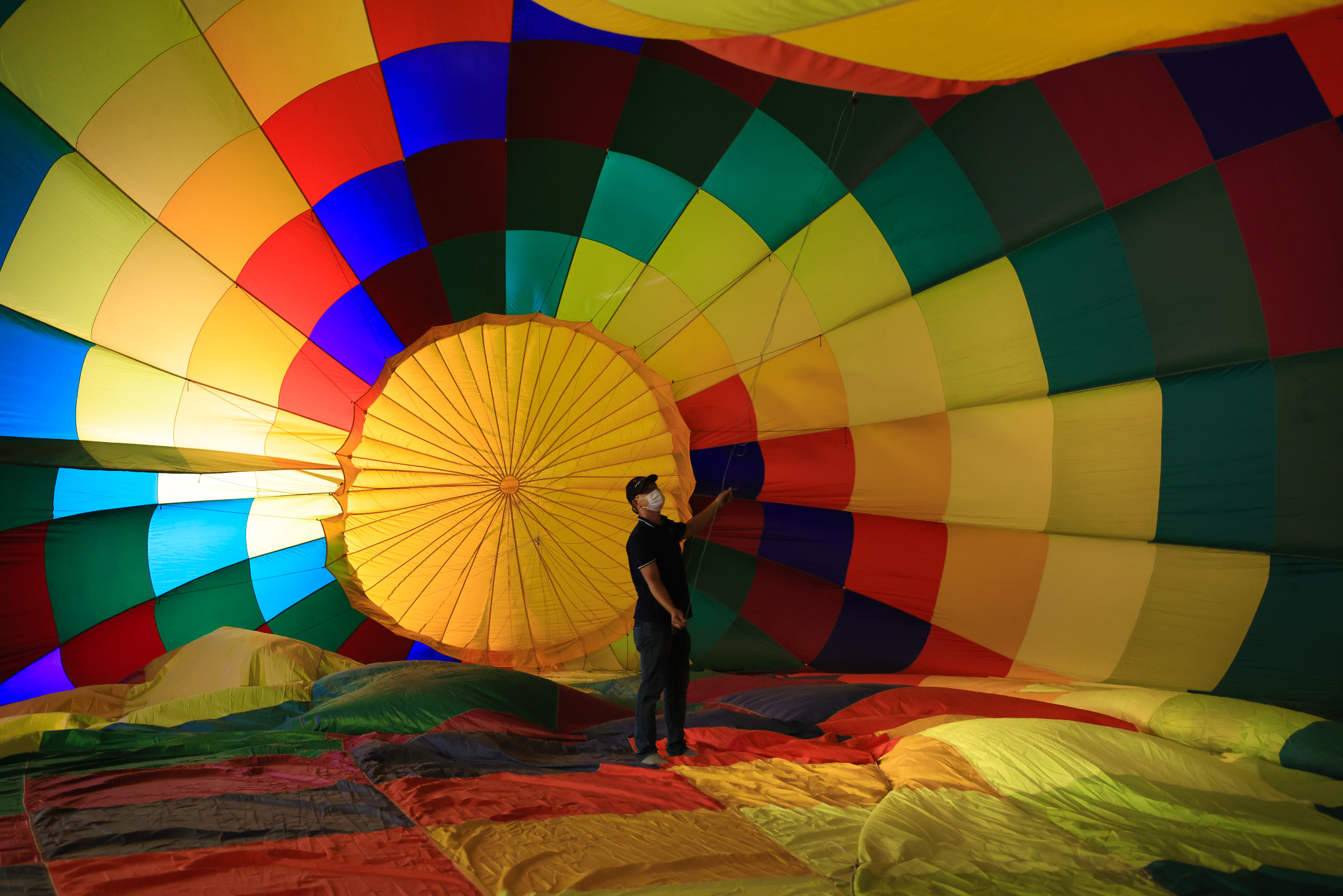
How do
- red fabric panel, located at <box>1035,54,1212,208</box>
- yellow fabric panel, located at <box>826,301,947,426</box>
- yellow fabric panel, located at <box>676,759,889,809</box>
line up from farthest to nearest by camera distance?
yellow fabric panel, located at <box>826,301,947,426</box>, red fabric panel, located at <box>1035,54,1212,208</box>, yellow fabric panel, located at <box>676,759,889,809</box>

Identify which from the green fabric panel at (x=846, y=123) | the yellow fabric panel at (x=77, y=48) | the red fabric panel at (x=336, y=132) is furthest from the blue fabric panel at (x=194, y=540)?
the green fabric panel at (x=846, y=123)

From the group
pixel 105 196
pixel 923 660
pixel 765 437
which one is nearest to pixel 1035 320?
pixel 765 437

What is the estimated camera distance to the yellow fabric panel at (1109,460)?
3.54 metres

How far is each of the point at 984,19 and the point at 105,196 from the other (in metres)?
3.40

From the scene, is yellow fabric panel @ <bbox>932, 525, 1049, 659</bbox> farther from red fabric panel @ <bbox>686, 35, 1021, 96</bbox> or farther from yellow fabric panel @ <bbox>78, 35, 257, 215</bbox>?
yellow fabric panel @ <bbox>78, 35, 257, 215</bbox>

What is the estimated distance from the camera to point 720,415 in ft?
14.3

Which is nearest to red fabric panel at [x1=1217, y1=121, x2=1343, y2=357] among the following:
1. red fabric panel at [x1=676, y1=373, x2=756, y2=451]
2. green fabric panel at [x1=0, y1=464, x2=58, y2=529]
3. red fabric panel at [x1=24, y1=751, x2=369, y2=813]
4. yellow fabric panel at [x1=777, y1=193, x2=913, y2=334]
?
yellow fabric panel at [x1=777, y1=193, x2=913, y2=334]

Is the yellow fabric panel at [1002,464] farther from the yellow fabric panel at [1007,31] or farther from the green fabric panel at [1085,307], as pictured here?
the yellow fabric panel at [1007,31]

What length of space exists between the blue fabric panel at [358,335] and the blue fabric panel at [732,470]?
1591 millimetres

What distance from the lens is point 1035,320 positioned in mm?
3637

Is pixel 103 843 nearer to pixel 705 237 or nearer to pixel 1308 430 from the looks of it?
pixel 705 237

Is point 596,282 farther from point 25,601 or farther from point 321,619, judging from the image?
point 25,601

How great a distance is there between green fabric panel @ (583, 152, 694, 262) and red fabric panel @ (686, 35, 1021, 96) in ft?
6.64

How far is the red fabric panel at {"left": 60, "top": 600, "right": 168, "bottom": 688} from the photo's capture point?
404cm
